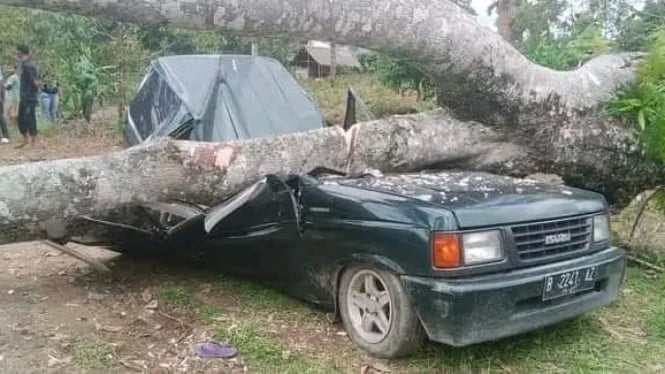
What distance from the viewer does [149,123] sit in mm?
5625

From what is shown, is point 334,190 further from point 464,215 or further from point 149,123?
point 149,123

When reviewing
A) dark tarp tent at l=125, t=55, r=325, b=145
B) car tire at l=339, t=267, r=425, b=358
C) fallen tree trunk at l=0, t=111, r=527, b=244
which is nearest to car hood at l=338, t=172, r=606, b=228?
car tire at l=339, t=267, r=425, b=358

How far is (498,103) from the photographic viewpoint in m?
5.07

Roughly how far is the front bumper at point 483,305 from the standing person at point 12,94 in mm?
12849

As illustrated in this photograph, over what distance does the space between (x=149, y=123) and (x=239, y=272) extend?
1776 mm

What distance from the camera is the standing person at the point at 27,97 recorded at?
12141mm

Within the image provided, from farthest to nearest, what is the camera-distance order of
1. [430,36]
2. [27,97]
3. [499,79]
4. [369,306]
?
[27,97]
[499,79]
[430,36]
[369,306]

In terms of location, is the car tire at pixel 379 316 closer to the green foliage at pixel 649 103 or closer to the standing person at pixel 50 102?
the green foliage at pixel 649 103

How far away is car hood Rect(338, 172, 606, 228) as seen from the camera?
3336 mm

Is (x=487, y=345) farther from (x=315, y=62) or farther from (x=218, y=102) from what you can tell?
(x=315, y=62)

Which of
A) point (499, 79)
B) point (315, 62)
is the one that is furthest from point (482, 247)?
point (315, 62)

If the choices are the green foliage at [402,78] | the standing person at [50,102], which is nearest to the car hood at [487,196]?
the green foliage at [402,78]

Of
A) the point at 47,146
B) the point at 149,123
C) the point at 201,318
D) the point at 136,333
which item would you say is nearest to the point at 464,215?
the point at 201,318

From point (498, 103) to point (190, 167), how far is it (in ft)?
7.77
